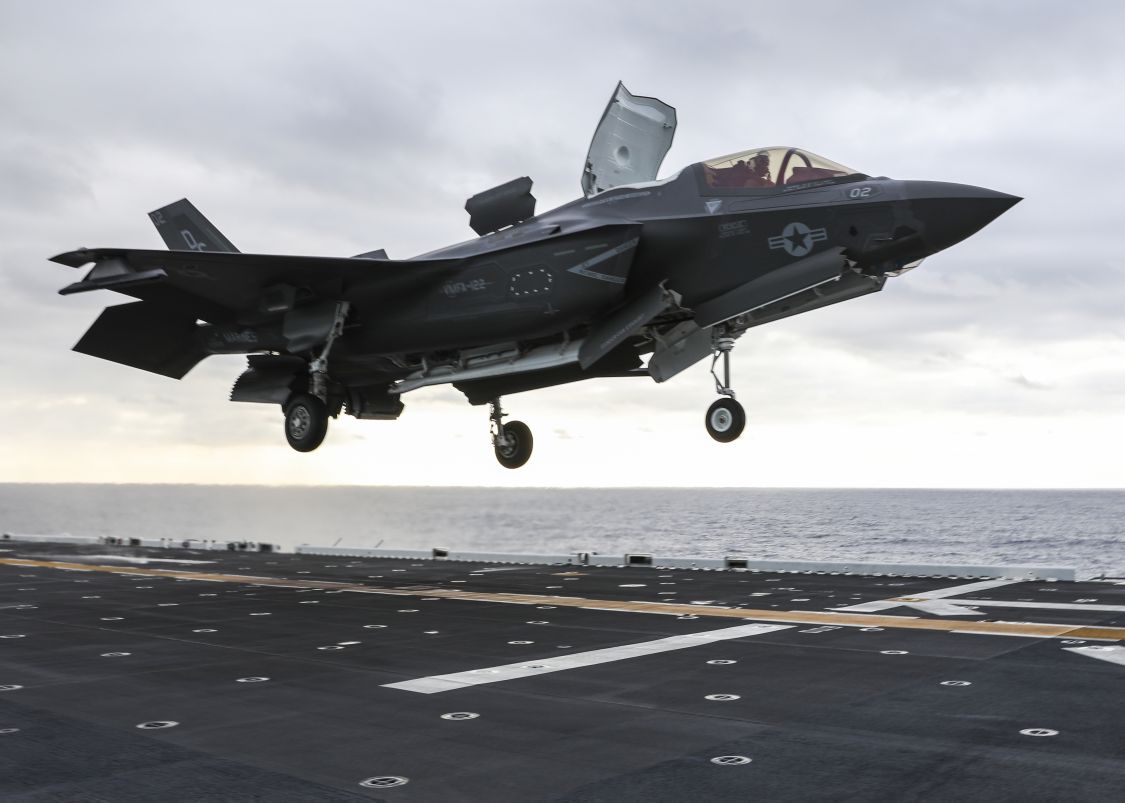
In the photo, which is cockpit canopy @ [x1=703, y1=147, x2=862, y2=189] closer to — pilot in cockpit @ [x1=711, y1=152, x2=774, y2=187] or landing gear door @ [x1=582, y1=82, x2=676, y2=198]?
pilot in cockpit @ [x1=711, y1=152, x2=774, y2=187]

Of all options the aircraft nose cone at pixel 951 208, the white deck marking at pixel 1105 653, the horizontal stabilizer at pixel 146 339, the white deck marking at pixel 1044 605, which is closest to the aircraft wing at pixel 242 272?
the horizontal stabilizer at pixel 146 339

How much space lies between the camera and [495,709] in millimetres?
7289

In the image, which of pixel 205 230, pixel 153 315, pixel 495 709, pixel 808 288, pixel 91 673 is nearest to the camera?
pixel 495 709

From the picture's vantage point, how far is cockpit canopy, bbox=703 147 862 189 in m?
14.2

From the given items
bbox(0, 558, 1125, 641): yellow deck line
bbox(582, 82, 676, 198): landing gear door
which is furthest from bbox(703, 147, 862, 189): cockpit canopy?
bbox(0, 558, 1125, 641): yellow deck line

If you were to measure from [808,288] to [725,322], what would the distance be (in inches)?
66.1

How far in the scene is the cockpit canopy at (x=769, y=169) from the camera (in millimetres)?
14219

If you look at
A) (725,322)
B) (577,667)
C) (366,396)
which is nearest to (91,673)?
(577,667)

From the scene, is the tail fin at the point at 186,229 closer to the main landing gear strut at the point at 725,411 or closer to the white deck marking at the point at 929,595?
the main landing gear strut at the point at 725,411

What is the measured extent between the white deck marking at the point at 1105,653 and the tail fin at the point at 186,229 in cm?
1836

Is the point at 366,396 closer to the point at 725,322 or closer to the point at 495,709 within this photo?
the point at 725,322

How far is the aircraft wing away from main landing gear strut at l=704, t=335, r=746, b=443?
16.7ft

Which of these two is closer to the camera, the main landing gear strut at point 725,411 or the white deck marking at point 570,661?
the white deck marking at point 570,661

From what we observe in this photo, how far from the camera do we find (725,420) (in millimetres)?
15320
